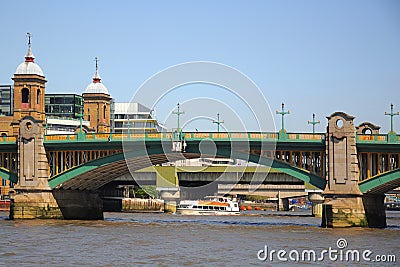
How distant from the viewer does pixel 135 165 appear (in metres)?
92.4

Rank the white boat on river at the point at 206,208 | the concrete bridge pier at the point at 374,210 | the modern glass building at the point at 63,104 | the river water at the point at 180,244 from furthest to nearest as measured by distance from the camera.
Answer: the modern glass building at the point at 63,104, the white boat on river at the point at 206,208, the concrete bridge pier at the point at 374,210, the river water at the point at 180,244

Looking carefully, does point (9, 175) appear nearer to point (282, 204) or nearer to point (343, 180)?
point (343, 180)

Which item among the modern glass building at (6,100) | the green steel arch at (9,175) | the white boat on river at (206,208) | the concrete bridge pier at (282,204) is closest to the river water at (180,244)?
the green steel arch at (9,175)

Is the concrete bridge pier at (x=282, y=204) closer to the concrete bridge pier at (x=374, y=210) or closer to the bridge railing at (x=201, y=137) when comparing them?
the bridge railing at (x=201, y=137)

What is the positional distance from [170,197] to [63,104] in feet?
194

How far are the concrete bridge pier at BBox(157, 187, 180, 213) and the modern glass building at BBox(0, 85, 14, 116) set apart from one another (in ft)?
189

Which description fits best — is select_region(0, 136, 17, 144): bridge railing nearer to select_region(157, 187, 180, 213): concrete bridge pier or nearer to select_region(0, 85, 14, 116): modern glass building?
select_region(157, 187, 180, 213): concrete bridge pier

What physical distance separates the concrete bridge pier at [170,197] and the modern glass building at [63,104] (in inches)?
2117

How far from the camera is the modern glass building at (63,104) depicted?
180 metres

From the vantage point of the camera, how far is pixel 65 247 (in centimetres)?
5684

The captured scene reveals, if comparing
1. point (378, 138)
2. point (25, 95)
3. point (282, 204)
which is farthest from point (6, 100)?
point (378, 138)

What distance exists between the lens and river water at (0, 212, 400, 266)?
49.1 m

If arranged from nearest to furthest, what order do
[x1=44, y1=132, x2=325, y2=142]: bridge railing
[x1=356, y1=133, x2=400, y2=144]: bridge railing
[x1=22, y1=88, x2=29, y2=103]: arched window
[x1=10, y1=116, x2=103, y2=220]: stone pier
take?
1. [x1=356, y1=133, x2=400, y2=144]: bridge railing
2. [x1=44, y1=132, x2=325, y2=142]: bridge railing
3. [x1=10, y1=116, x2=103, y2=220]: stone pier
4. [x1=22, y1=88, x2=29, y2=103]: arched window

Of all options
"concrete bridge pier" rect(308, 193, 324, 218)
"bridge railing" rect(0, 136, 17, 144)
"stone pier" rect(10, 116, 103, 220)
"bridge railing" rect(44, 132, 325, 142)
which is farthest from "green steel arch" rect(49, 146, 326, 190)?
"concrete bridge pier" rect(308, 193, 324, 218)
